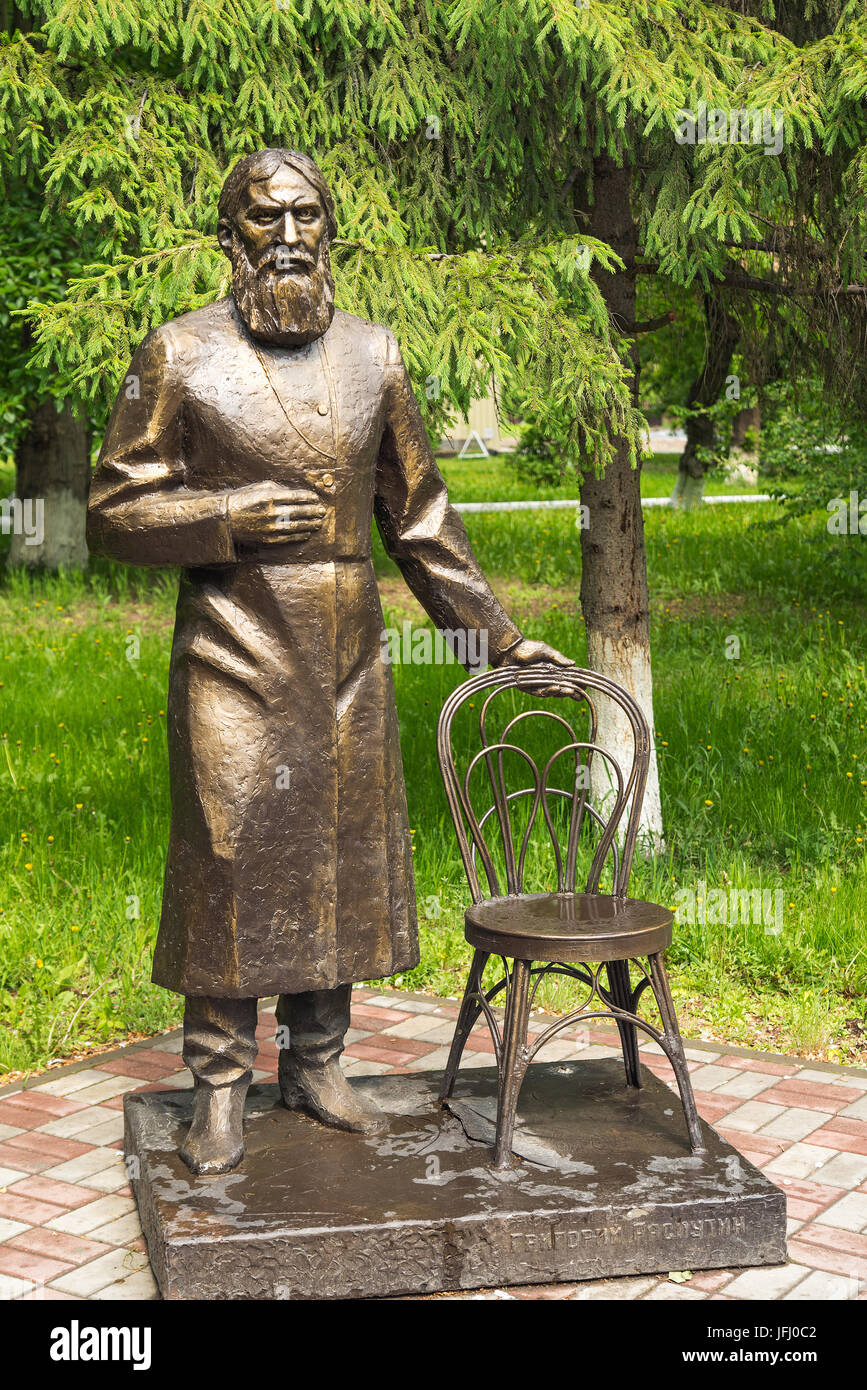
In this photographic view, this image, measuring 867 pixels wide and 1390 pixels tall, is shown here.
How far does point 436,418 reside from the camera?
589 cm

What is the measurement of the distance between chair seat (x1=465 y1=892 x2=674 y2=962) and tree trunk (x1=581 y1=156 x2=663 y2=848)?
8.54 feet

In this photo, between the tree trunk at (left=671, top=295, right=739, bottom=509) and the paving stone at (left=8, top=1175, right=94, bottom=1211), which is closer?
the paving stone at (left=8, top=1175, right=94, bottom=1211)

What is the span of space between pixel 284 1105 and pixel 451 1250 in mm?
844

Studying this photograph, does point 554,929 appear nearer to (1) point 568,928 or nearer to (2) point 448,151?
(1) point 568,928

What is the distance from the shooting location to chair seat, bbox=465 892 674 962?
3.73 m

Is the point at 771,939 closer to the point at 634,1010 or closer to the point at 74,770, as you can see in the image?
the point at 634,1010

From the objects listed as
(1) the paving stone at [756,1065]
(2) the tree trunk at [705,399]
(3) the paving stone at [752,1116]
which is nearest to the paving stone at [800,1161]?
(3) the paving stone at [752,1116]

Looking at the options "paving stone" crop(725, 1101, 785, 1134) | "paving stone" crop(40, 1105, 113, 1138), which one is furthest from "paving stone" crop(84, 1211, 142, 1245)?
"paving stone" crop(725, 1101, 785, 1134)

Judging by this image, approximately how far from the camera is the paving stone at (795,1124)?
15.0ft

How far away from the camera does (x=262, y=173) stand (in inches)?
148

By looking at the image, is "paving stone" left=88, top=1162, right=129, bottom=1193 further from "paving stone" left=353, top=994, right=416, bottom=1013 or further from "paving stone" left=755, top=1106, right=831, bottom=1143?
"paving stone" left=755, top=1106, right=831, bottom=1143

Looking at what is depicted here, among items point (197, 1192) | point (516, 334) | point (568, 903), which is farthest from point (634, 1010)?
point (516, 334)

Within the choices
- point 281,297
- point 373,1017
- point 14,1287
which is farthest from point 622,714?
point 14,1287

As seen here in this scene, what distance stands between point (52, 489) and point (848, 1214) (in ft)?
36.0
